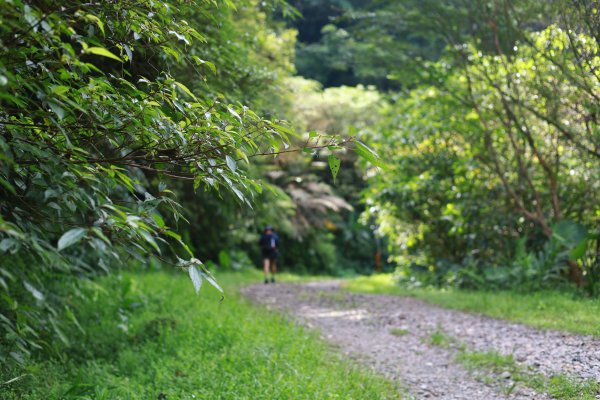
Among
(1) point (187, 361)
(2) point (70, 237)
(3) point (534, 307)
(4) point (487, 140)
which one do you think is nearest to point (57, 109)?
(2) point (70, 237)

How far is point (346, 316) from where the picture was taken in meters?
8.18

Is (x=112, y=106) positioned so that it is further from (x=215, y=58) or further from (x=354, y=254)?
(x=354, y=254)

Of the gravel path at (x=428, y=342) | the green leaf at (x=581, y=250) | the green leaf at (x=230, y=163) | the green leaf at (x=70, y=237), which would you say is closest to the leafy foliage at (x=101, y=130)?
the green leaf at (x=230, y=163)

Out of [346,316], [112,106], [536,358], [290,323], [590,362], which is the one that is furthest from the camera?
[346,316]

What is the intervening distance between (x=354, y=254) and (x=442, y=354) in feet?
65.2

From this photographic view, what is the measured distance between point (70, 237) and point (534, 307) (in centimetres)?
718

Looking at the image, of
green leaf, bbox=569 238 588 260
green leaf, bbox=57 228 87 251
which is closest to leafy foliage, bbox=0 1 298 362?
green leaf, bbox=57 228 87 251

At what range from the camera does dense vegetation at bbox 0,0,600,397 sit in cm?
224

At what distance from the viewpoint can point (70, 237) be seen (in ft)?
5.60

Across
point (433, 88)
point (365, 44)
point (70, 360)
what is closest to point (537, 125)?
point (433, 88)

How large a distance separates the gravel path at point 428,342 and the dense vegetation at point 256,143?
194 centimetres

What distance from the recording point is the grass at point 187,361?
417 centimetres

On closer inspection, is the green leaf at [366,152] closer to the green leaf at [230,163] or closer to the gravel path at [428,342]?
the green leaf at [230,163]

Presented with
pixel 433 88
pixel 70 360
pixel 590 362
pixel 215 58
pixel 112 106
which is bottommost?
pixel 70 360
